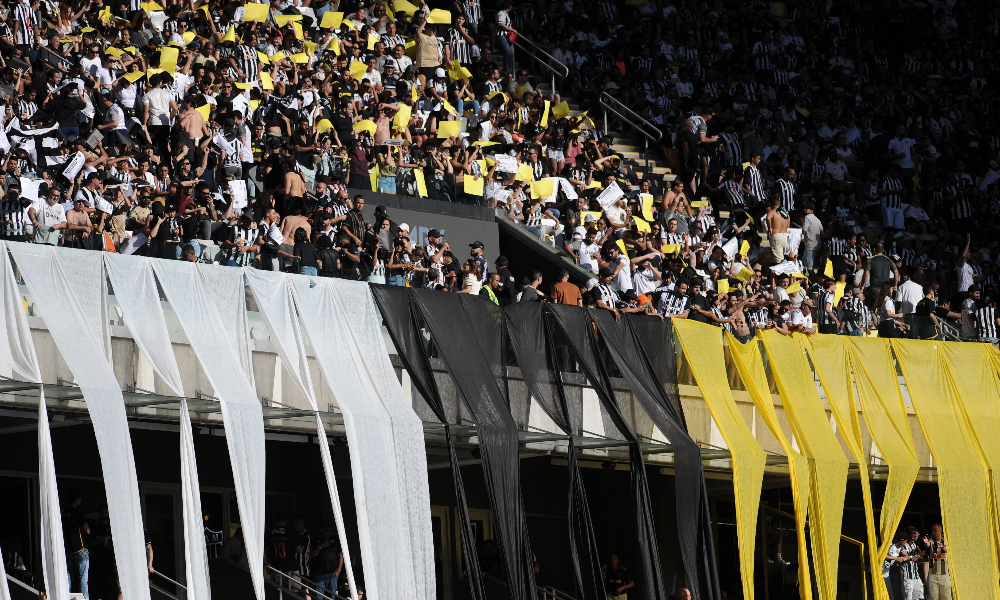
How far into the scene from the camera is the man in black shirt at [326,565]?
1725 cm

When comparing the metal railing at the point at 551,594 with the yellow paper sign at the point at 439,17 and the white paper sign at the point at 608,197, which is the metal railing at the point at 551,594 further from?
the yellow paper sign at the point at 439,17

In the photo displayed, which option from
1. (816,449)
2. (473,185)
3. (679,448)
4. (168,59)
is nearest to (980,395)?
(816,449)

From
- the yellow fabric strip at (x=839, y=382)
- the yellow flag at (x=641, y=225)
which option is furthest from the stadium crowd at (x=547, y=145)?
the yellow fabric strip at (x=839, y=382)

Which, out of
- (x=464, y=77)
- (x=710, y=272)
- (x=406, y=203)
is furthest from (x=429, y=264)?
(x=464, y=77)

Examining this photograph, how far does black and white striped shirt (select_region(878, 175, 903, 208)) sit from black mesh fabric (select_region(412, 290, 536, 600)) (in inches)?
479

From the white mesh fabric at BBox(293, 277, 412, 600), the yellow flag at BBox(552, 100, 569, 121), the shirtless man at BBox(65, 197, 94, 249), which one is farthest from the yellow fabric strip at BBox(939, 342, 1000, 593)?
the shirtless man at BBox(65, 197, 94, 249)

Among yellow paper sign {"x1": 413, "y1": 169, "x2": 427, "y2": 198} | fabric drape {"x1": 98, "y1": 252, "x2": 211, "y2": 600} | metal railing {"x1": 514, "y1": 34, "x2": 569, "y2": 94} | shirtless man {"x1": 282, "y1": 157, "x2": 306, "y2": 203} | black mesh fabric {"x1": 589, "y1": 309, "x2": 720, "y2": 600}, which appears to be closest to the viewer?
fabric drape {"x1": 98, "y1": 252, "x2": 211, "y2": 600}

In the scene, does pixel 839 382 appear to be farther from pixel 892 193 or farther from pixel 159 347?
pixel 159 347

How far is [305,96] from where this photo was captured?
21.5 metres

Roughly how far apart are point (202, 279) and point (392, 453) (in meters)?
2.60

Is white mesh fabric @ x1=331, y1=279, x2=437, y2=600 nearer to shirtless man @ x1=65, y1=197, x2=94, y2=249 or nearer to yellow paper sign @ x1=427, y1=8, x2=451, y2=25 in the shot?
shirtless man @ x1=65, y1=197, x2=94, y2=249

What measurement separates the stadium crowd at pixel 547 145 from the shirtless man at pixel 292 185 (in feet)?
0.13

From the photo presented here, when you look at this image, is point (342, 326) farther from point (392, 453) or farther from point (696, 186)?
point (696, 186)

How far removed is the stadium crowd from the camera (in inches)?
725
